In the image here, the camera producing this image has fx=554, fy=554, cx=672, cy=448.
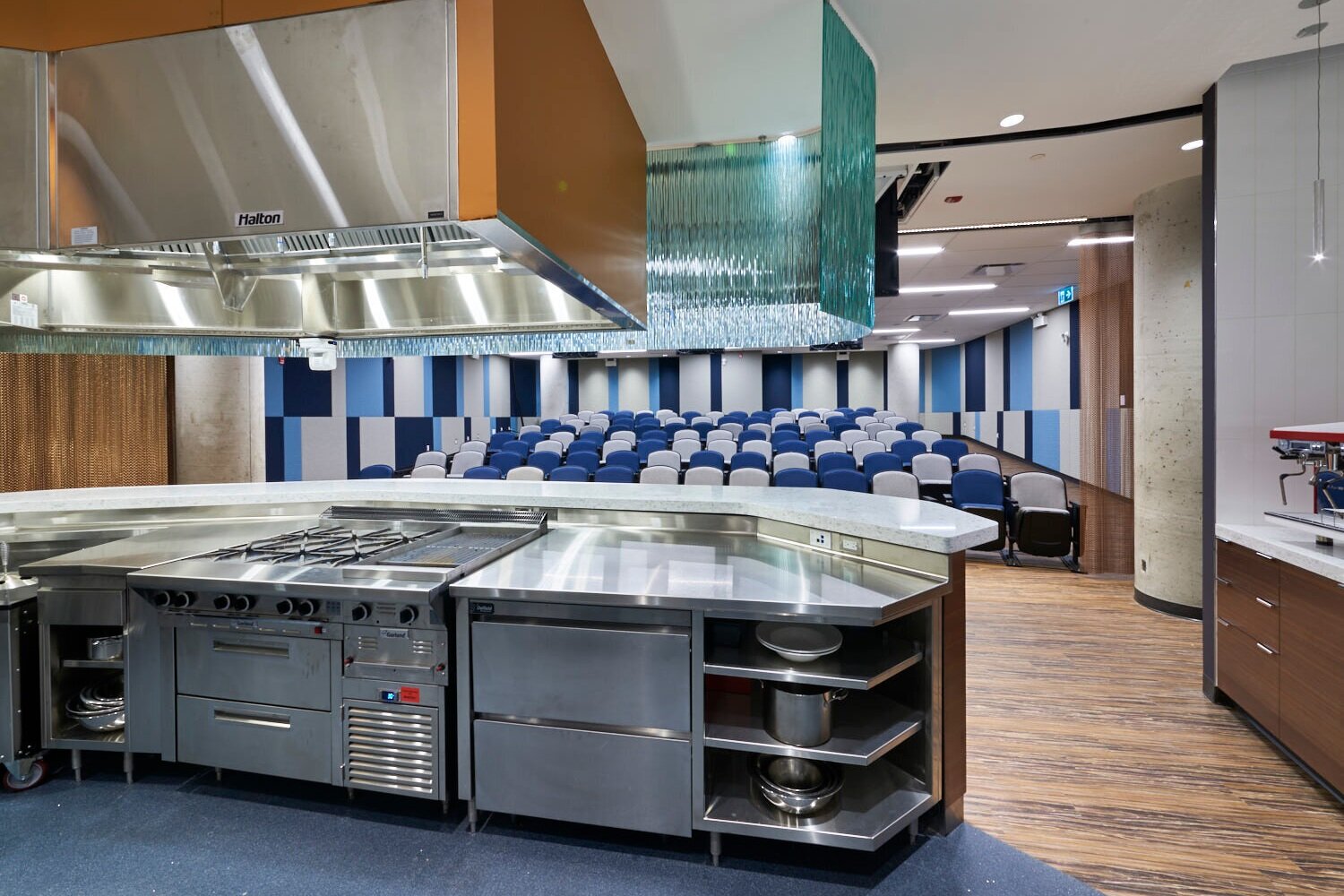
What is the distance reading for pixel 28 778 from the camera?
231 centimetres

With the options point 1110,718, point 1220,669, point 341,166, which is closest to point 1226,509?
point 1220,669

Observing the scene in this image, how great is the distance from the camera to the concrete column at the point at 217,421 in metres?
6.72

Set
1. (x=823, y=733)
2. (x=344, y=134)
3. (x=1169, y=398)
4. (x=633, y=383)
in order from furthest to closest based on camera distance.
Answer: (x=633, y=383) → (x=1169, y=398) → (x=823, y=733) → (x=344, y=134)

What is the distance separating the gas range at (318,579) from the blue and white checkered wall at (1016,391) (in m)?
8.47

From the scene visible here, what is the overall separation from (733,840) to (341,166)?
8.16 ft

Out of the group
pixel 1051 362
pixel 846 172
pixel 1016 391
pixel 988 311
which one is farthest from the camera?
pixel 1016 391

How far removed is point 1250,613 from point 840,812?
236 cm

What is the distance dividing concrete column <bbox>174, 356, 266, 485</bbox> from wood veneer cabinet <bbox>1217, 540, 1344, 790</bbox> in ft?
31.1

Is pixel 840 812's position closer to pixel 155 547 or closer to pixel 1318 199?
pixel 155 547

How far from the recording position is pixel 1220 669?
290 cm

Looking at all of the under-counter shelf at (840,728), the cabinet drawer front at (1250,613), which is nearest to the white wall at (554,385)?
the under-counter shelf at (840,728)

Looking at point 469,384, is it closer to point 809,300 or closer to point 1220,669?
point 809,300

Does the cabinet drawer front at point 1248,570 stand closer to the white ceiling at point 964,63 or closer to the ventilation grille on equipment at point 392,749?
the white ceiling at point 964,63

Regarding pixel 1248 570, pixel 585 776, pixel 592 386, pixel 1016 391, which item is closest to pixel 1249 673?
pixel 1248 570
